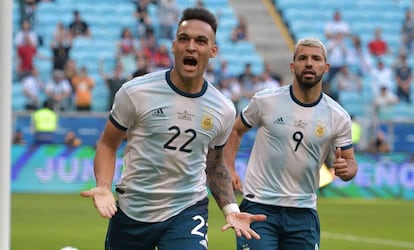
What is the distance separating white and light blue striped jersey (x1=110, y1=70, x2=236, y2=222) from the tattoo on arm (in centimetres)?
24

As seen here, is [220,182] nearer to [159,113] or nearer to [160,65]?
[159,113]

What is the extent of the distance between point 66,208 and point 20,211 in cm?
112

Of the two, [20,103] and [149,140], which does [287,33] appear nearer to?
[20,103]

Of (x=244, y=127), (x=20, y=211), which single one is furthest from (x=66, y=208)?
(x=244, y=127)

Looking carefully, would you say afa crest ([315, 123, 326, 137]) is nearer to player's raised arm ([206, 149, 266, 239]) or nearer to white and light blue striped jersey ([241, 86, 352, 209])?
white and light blue striped jersey ([241, 86, 352, 209])

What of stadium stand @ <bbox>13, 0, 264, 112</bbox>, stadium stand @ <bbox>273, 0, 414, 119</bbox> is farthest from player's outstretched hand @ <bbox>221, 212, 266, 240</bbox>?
stadium stand @ <bbox>273, 0, 414, 119</bbox>

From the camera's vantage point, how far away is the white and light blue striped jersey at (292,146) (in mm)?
8750

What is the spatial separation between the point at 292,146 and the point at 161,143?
1.82 m

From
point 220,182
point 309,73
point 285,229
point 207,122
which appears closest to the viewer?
point 207,122

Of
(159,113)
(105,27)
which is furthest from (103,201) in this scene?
(105,27)

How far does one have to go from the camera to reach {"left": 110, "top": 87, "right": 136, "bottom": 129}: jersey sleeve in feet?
23.4

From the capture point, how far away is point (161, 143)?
23.8 feet

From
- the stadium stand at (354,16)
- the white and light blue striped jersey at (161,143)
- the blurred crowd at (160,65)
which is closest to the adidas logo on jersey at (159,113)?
the white and light blue striped jersey at (161,143)

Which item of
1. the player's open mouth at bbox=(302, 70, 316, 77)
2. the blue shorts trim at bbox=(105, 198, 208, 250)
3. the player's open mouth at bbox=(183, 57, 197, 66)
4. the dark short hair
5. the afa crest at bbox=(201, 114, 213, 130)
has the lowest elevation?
the blue shorts trim at bbox=(105, 198, 208, 250)
